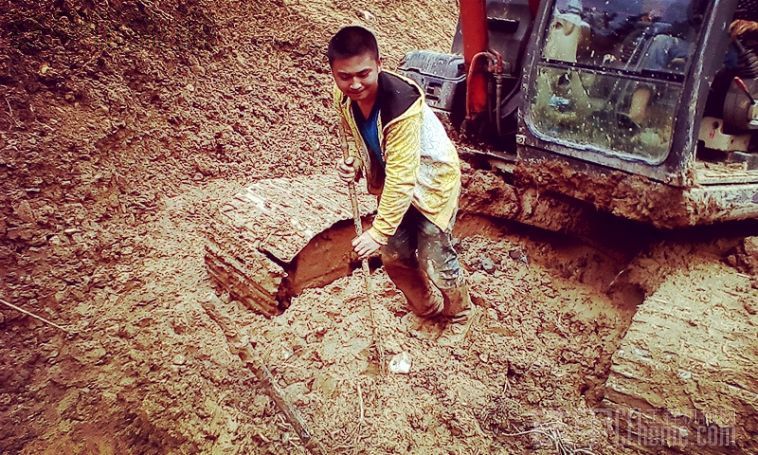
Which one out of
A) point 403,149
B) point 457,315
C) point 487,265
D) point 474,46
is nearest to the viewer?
point 403,149

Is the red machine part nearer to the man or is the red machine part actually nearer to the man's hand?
the man

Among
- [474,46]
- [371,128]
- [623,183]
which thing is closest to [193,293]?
[371,128]

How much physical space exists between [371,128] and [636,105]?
1.57m

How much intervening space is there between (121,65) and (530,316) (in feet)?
11.9

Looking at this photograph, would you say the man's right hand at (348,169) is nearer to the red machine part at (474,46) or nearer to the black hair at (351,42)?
the black hair at (351,42)

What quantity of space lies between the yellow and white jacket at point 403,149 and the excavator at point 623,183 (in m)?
0.85

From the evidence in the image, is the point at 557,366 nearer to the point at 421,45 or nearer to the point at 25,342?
the point at 25,342

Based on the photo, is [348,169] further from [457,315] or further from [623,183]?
[623,183]

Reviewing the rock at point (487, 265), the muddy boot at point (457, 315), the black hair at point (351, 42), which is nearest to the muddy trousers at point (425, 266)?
the muddy boot at point (457, 315)

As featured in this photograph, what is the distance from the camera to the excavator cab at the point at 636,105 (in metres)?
2.73

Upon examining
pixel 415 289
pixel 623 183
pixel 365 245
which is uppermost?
pixel 365 245

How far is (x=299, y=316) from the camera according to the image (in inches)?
120

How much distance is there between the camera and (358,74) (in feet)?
6.97

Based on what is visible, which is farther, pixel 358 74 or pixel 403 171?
pixel 403 171
